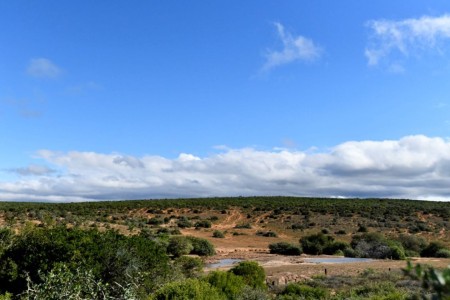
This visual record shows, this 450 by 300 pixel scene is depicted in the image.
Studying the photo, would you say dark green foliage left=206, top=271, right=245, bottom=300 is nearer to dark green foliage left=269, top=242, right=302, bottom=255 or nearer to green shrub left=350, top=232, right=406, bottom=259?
green shrub left=350, top=232, right=406, bottom=259

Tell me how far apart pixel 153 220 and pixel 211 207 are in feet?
69.1

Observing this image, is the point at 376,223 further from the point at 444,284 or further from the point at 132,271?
the point at 444,284

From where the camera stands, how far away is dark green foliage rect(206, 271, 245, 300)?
1772cm

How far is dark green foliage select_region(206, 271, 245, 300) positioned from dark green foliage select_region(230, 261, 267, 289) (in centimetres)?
343

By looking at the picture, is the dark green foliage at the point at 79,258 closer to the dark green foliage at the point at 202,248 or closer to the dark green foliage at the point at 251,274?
the dark green foliage at the point at 251,274

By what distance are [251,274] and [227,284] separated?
4.85 metres

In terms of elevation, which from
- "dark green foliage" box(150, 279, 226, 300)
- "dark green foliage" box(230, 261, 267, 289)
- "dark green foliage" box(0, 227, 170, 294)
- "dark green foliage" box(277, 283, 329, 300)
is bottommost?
Answer: "dark green foliage" box(277, 283, 329, 300)

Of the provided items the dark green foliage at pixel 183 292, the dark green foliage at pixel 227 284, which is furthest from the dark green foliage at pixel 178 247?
the dark green foliage at pixel 183 292

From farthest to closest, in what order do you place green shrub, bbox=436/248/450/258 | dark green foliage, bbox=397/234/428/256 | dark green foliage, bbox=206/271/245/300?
dark green foliage, bbox=397/234/428/256, green shrub, bbox=436/248/450/258, dark green foliage, bbox=206/271/245/300

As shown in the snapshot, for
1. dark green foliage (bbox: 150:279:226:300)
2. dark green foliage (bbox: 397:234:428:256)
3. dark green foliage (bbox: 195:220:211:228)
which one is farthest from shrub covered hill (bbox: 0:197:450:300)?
dark green foliage (bbox: 195:220:211:228)

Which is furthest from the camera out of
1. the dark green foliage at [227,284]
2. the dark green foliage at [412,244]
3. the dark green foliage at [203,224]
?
the dark green foliage at [203,224]

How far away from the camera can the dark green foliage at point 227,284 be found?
1772 cm

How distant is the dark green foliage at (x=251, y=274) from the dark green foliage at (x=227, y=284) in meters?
3.43

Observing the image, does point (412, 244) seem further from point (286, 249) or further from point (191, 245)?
point (191, 245)
